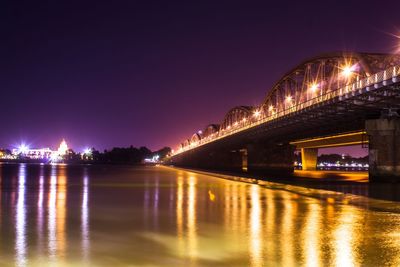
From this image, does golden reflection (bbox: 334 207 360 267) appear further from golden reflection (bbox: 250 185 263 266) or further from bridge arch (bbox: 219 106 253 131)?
bridge arch (bbox: 219 106 253 131)

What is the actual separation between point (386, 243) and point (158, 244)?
22.2ft

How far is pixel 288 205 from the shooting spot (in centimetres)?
2889

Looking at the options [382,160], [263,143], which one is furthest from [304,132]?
[382,160]

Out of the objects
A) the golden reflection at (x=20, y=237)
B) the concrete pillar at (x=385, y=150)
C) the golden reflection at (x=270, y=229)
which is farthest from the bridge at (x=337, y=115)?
the golden reflection at (x=20, y=237)

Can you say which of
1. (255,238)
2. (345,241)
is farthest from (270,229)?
(345,241)

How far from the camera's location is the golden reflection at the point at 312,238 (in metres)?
13.2

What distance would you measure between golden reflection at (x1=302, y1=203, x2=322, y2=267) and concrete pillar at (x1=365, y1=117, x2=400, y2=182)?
45.0 meters

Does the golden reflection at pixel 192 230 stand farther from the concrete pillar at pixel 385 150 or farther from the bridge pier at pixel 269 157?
the bridge pier at pixel 269 157

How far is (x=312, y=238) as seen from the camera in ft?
54.2

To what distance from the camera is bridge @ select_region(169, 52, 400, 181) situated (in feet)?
217

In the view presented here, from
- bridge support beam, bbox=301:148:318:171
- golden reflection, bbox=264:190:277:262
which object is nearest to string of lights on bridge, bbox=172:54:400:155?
golden reflection, bbox=264:190:277:262

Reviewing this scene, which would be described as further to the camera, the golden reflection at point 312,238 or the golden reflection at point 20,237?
the golden reflection at point 312,238

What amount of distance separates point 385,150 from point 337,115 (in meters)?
14.7

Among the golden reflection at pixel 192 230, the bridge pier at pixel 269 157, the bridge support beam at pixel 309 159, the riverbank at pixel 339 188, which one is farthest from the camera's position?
the bridge support beam at pixel 309 159
